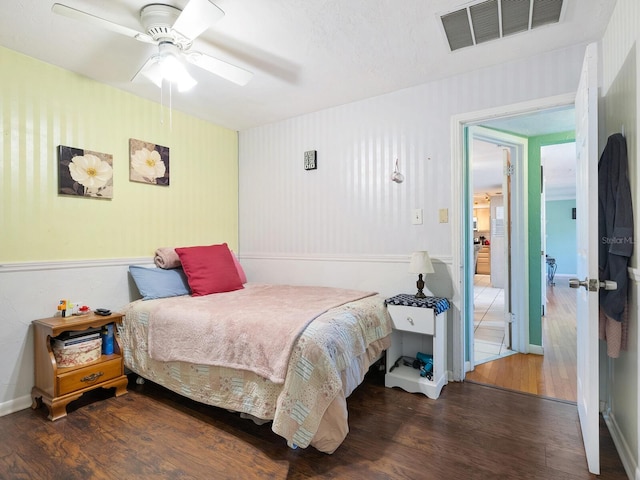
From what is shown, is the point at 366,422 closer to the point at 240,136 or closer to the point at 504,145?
the point at 504,145

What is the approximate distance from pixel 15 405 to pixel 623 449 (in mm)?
3499

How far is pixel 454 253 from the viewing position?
2584mm

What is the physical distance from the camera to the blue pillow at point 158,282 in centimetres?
268

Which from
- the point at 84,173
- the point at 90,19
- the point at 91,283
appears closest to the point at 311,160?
the point at 84,173

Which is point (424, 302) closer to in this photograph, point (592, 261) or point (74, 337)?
point (592, 261)

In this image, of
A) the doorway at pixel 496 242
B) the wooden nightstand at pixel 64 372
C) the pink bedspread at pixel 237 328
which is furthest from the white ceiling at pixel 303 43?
the wooden nightstand at pixel 64 372

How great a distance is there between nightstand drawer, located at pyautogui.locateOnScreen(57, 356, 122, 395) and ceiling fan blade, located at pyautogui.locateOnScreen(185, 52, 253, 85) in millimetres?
2072

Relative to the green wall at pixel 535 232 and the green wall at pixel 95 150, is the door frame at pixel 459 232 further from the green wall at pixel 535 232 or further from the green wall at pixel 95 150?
the green wall at pixel 95 150

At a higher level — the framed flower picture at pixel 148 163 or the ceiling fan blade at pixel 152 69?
the ceiling fan blade at pixel 152 69

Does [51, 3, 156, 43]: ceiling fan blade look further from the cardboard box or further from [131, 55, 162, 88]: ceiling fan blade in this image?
the cardboard box

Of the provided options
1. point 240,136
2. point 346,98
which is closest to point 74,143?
point 240,136

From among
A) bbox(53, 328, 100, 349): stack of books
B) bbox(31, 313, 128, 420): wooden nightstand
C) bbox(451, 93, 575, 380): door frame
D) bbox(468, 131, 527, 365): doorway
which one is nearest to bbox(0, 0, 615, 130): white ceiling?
bbox(451, 93, 575, 380): door frame

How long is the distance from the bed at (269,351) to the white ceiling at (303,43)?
1.67 metres

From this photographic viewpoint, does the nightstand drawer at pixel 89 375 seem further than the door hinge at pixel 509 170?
No
